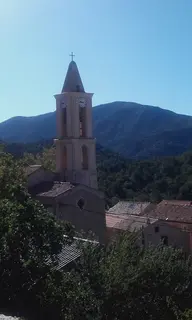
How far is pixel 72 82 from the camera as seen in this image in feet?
84.3

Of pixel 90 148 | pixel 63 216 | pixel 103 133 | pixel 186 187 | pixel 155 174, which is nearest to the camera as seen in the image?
pixel 63 216

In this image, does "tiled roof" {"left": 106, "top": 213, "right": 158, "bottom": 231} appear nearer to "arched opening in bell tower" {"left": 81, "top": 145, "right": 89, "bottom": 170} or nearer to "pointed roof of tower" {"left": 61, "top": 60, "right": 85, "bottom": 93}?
"arched opening in bell tower" {"left": 81, "top": 145, "right": 89, "bottom": 170}

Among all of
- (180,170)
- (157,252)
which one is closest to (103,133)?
(180,170)

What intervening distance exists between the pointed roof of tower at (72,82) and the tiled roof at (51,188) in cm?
577

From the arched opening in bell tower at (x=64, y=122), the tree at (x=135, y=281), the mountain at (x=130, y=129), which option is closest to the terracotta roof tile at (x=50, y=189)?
the arched opening in bell tower at (x=64, y=122)

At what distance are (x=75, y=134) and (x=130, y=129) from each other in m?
138

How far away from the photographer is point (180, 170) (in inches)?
2331

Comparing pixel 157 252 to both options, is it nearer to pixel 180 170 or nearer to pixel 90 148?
pixel 90 148

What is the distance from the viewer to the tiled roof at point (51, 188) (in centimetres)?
2136

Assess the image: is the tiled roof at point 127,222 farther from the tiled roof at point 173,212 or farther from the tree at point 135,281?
the tree at point 135,281

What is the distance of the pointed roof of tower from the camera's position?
84.1 feet

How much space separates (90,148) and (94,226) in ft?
17.6

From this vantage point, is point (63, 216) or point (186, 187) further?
point (186, 187)

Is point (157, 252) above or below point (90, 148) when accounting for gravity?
below
